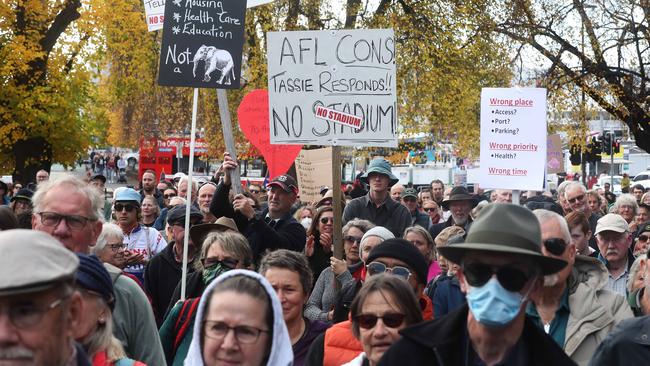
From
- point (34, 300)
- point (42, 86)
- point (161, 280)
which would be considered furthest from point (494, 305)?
point (42, 86)

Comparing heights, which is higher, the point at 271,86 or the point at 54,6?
the point at 54,6

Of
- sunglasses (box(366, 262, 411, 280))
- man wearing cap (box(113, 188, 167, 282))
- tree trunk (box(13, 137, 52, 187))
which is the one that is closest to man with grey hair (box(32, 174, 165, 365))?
sunglasses (box(366, 262, 411, 280))

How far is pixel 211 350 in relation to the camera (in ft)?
11.7

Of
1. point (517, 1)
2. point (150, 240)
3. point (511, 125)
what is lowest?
point (150, 240)

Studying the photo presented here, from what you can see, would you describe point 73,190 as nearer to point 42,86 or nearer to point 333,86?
point 333,86

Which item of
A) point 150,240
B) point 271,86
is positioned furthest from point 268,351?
point 150,240

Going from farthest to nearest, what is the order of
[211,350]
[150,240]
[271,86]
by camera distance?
[150,240] < [271,86] < [211,350]

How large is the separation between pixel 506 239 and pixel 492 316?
0.25 m

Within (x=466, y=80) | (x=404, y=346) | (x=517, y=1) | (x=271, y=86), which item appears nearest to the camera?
(x=404, y=346)

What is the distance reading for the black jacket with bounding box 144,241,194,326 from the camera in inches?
290

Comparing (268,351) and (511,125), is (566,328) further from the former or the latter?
(511,125)

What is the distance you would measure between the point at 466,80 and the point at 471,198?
13.9m

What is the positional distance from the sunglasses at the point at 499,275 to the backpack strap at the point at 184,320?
8.27 feet

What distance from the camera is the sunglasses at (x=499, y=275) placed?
10.1ft
